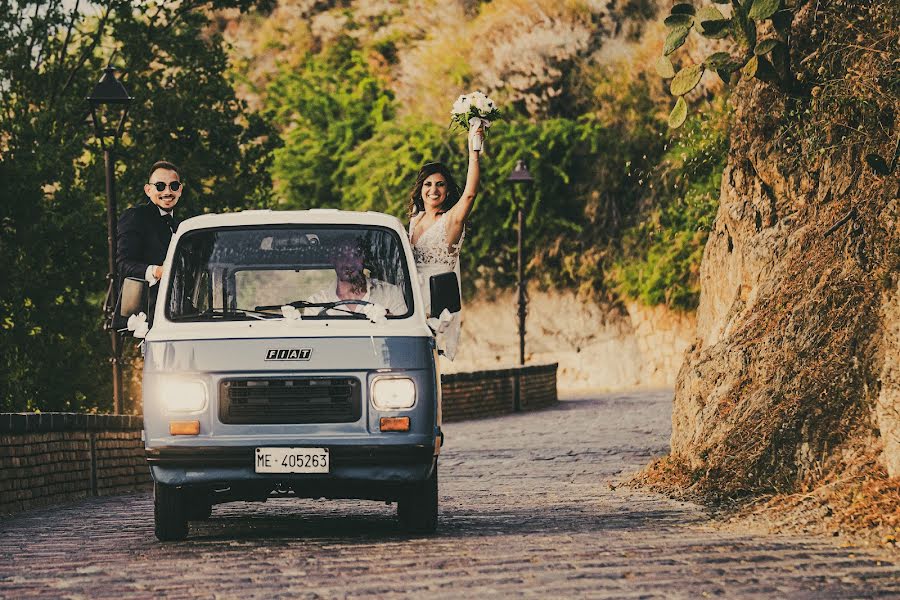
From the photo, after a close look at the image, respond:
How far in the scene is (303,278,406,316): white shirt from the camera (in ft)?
34.9

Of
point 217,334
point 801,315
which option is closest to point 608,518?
point 801,315

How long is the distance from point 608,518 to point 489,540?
1682mm

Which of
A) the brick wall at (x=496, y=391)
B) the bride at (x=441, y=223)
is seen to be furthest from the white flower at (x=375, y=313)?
the brick wall at (x=496, y=391)

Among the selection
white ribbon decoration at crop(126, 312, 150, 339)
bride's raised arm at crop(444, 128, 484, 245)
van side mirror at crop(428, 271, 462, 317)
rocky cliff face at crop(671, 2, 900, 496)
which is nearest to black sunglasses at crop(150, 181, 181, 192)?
white ribbon decoration at crop(126, 312, 150, 339)

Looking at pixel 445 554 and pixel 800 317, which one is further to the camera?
pixel 800 317

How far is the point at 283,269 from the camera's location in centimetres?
1084

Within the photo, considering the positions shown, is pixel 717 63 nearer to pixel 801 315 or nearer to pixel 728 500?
pixel 801 315

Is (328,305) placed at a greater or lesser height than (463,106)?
lesser

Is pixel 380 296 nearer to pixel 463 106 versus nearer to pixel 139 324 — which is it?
pixel 139 324

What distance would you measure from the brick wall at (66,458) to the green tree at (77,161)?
36.7 ft

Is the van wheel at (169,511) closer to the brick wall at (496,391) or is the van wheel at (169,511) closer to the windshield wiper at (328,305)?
the windshield wiper at (328,305)

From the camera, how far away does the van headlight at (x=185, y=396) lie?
399 inches

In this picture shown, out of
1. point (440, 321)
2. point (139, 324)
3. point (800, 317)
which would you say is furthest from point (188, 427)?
point (800, 317)

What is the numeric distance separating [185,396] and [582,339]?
36.2m
